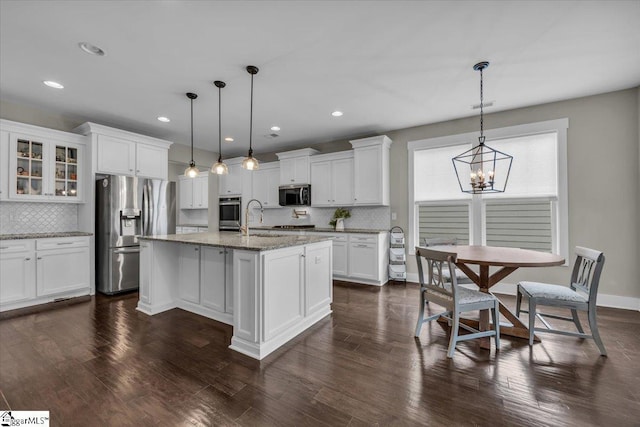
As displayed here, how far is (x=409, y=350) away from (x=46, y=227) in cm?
515

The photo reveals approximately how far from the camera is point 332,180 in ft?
17.3

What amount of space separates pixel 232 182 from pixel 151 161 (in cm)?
201

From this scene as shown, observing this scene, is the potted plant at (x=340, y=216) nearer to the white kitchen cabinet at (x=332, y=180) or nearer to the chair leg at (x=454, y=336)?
the white kitchen cabinet at (x=332, y=180)

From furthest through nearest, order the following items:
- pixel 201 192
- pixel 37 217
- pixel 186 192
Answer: pixel 186 192, pixel 201 192, pixel 37 217

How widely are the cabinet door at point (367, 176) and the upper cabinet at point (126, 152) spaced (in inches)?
135

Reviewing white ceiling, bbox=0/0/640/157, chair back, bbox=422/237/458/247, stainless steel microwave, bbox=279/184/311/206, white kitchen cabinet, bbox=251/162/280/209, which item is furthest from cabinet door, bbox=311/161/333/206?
chair back, bbox=422/237/458/247

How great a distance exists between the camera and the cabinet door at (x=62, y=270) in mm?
3582

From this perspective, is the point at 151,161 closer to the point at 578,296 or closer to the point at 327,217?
the point at 327,217

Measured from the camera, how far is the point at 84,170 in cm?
416

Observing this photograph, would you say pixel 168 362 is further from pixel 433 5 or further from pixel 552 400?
pixel 433 5

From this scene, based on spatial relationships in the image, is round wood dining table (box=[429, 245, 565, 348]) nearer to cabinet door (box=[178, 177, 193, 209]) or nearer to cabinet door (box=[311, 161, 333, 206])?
cabinet door (box=[311, 161, 333, 206])

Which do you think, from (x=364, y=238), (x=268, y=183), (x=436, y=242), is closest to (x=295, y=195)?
(x=268, y=183)

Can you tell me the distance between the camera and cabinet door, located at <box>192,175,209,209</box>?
22.1ft

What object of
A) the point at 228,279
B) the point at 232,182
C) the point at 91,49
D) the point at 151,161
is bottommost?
the point at 228,279
